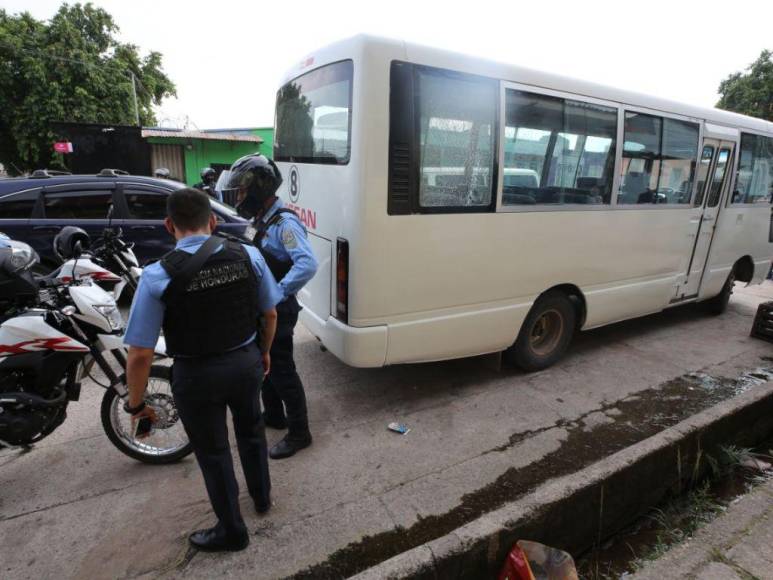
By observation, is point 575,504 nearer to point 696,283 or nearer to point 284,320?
point 284,320

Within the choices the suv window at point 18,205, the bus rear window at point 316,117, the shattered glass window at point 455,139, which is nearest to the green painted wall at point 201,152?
the suv window at point 18,205

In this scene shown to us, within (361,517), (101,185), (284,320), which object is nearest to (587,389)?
(361,517)

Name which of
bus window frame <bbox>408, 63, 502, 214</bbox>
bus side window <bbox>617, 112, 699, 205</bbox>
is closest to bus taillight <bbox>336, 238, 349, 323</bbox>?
bus window frame <bbox>408, 63, 502, 214</bbox>

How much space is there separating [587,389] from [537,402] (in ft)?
1.92

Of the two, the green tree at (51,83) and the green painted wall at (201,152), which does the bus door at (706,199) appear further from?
the green tree at (51,83)

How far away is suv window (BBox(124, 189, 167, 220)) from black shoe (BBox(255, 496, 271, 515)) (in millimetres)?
4236

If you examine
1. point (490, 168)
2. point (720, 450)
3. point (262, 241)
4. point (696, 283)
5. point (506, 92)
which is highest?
point (506, 92)

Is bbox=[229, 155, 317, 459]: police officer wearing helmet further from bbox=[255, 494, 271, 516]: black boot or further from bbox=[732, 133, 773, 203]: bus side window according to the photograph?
bbox=[732, 133, 773, 203]: bus side window

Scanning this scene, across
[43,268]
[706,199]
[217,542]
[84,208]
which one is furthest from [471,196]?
[43,268]

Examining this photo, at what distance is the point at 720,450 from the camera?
327 cm

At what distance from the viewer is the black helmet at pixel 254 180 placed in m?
2.63

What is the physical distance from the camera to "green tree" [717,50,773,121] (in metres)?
19.1

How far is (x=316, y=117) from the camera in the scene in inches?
135

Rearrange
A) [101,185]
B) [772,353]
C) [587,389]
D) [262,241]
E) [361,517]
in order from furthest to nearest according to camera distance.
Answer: [101,185] < [772,353] < [587,389] < [262,241] < [361,517]
